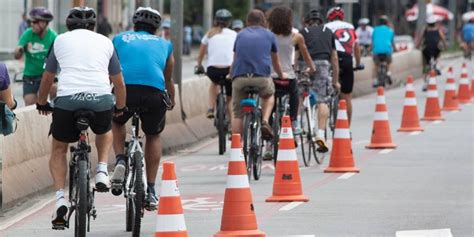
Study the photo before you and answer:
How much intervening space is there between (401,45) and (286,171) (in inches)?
2303

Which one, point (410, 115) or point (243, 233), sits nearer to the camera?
point (243, 233)

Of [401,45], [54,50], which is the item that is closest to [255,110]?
[54,50]

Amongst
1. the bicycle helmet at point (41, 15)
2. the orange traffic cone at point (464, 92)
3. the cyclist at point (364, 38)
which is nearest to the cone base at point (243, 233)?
the bicycle helmet at point (41, 15)

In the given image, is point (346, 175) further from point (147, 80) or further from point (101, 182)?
point (101, 182)

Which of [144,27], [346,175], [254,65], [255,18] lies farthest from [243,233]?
[346,175]

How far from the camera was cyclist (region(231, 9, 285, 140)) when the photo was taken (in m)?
17.1

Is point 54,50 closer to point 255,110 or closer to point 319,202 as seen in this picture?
point 319,202

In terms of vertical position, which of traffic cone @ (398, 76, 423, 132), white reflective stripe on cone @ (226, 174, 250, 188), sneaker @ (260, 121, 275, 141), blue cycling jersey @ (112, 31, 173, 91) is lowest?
traffic cone @ (398, 76, 423, 132)

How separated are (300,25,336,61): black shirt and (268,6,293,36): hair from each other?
5.98 ft

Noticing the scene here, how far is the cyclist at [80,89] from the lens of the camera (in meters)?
11.4

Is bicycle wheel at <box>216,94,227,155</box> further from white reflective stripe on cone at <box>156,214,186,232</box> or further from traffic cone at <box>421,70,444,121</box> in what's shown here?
white reflective stripe on cone at <box>156,214,186,232</box>

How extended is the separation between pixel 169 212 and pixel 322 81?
1010cm

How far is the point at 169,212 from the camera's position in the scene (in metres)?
10.1

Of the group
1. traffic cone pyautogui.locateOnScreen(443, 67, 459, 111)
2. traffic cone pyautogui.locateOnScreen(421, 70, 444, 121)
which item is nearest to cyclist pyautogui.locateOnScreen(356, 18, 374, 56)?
traffic cone pyautogui.locateOnScreen(443, 67, 459, 111)
